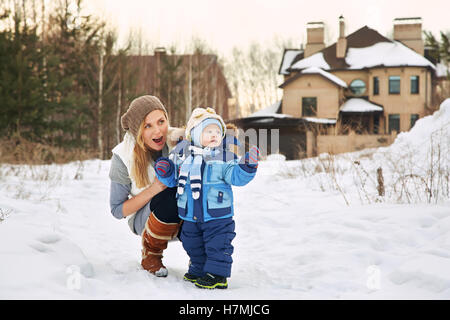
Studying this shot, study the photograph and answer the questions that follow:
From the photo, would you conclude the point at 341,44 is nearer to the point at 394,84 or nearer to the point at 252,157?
the point at 394,84

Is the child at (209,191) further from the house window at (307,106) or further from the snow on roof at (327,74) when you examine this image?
the house window at (307,106)

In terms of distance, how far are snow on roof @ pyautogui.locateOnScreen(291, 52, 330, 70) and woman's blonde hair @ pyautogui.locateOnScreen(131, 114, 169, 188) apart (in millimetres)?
24648

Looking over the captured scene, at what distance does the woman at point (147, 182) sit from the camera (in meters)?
3.25

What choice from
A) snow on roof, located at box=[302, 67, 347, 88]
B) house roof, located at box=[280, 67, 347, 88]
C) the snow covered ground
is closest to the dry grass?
the snow covered ground

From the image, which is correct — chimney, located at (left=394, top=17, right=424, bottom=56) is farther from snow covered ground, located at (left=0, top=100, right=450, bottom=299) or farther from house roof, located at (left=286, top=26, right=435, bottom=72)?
snow covered ground, located at (left=0, top=100, right=450, bottom=299)

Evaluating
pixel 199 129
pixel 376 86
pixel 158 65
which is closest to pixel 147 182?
pixel 199 129

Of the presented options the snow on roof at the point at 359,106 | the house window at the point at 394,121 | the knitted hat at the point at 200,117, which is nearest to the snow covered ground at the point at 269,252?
the knitted hat at the point at 200,117

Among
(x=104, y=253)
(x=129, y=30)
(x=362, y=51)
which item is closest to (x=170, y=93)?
(x=129, y=30)

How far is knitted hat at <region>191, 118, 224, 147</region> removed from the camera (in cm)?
301

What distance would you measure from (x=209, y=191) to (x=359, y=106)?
79.4 ft

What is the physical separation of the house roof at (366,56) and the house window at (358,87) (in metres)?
0.98

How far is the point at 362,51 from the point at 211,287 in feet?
89.3

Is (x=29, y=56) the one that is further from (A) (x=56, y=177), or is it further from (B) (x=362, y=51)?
(B) (x=362, y=51)

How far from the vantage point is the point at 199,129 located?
3023 millimetres
